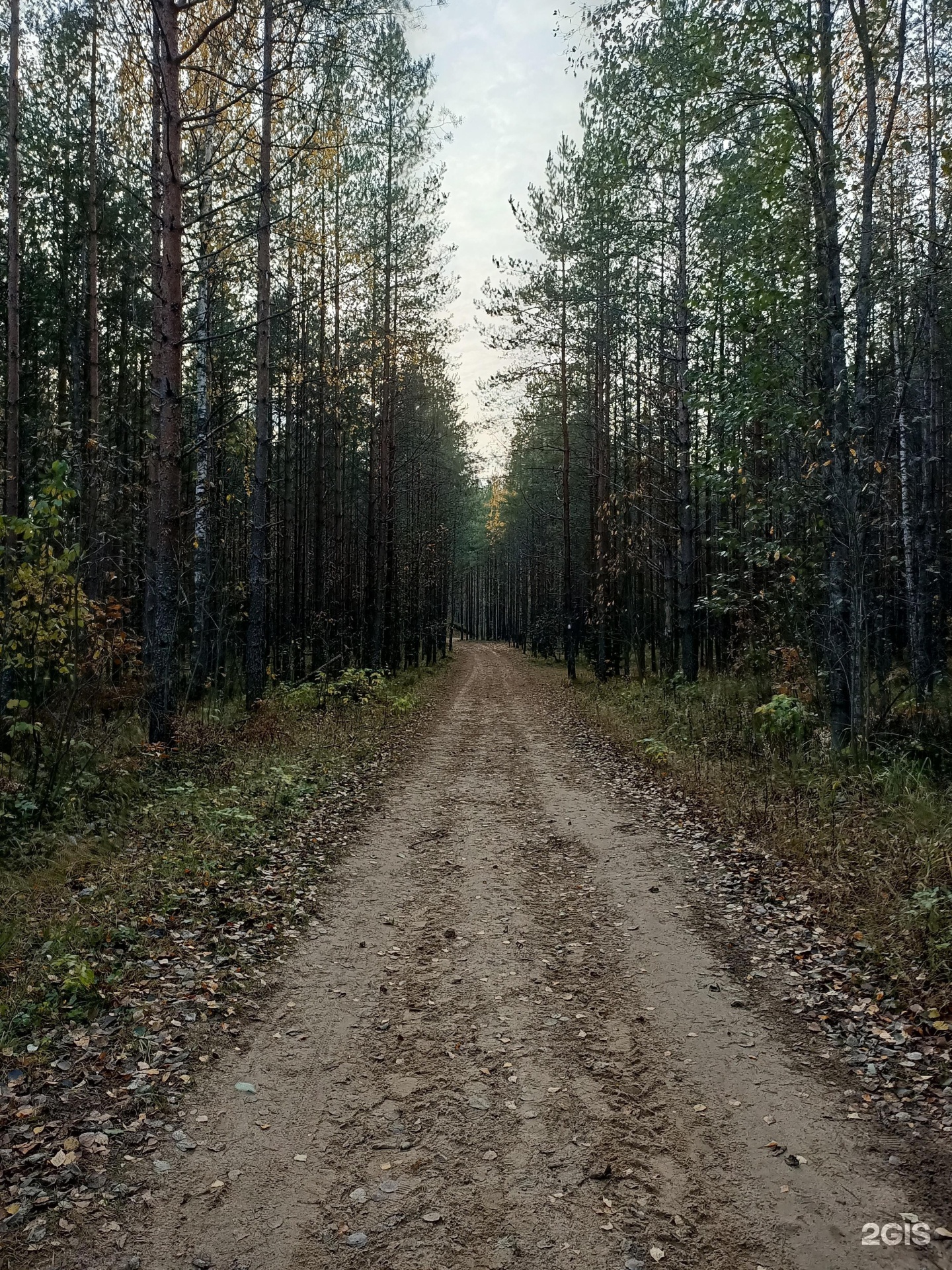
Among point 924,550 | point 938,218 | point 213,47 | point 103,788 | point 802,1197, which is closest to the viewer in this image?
point 802,1197

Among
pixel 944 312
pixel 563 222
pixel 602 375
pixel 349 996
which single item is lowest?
pixel 349 996

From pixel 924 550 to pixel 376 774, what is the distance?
10.9m

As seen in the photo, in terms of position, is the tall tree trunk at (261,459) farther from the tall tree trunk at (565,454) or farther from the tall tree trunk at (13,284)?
the tall tree trunk at (565,454)

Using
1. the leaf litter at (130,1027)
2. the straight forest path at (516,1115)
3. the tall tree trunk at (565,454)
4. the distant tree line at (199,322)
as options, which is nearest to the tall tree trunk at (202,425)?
the distant tree line at (199,322)

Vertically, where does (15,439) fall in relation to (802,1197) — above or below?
above

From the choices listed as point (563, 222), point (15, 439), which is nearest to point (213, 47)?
point (15, 439)

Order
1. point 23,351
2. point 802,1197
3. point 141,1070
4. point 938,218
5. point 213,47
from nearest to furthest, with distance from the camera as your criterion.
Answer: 1. point 802,1197
2. point 141,1070
3. point 213,47
4. point 938,218
5. point 23,351

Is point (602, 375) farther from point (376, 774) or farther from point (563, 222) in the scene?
point (376, 774)

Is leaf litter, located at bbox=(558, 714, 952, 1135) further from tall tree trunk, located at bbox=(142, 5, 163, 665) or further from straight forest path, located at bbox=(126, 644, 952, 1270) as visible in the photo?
tall tree trunk, located at bbox=(142, 5, 163, 665)

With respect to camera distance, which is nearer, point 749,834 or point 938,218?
point 749,834

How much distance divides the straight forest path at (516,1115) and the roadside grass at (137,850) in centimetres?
116

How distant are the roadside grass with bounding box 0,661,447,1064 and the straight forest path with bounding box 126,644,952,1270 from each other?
1.16 meters

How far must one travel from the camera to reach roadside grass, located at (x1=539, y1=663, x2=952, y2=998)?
5.09 meters

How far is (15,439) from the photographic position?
11484 millimetres
